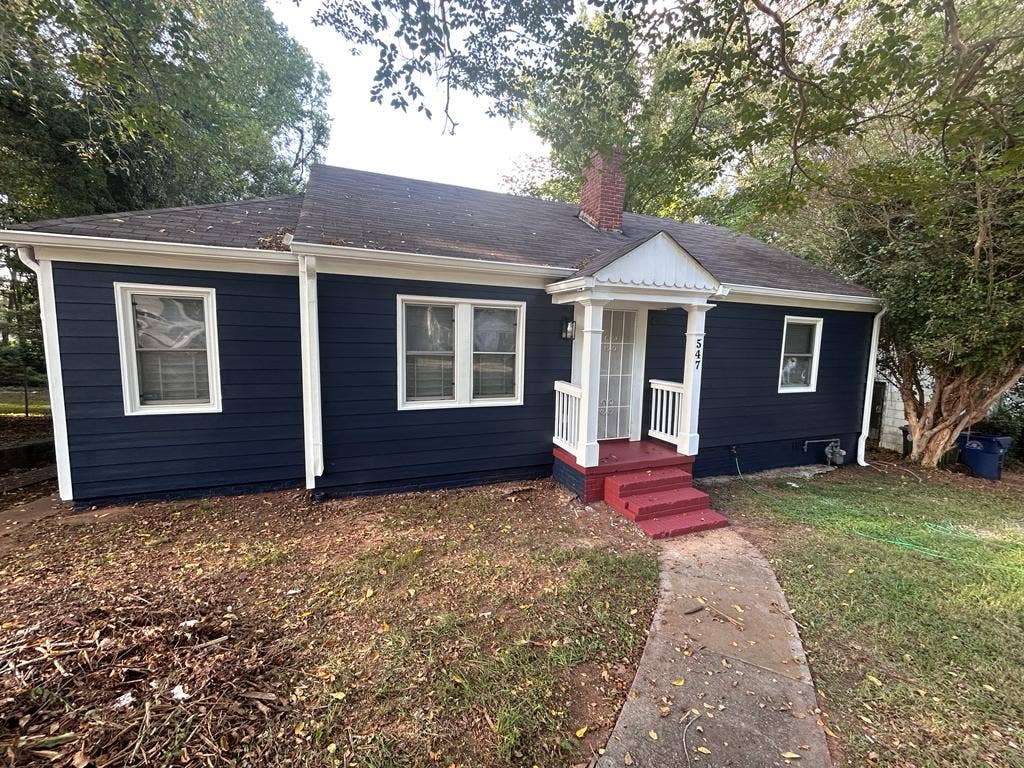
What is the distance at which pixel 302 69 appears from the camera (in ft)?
54.6

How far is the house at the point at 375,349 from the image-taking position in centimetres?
444

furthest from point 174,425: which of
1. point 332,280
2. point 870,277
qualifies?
point 870,277

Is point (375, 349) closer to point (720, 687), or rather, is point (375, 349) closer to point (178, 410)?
point (178, 410)

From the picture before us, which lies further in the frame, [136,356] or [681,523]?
[681,523]

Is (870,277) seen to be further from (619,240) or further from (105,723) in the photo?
(105,723)

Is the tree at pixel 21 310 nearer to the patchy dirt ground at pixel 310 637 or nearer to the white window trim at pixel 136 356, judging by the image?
the patchy dirt ground at pixel 310 637

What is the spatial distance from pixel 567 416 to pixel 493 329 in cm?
149

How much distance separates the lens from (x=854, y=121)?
5566 millimetres

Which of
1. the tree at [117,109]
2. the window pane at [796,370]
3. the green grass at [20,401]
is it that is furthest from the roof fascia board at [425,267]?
the green grass at [20,401]

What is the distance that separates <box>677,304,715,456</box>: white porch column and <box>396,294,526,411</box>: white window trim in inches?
83.6

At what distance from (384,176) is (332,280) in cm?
315

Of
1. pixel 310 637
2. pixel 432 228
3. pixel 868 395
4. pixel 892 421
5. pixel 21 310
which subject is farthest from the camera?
pixel 892 421

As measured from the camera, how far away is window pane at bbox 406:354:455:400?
5.32m

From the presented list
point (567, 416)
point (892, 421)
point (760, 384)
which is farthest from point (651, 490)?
point (892, 421)
